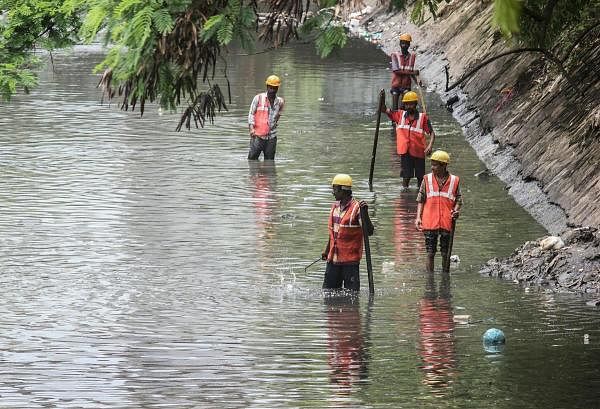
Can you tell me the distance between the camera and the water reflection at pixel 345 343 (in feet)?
45.0

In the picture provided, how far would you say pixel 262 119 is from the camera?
27.7 m

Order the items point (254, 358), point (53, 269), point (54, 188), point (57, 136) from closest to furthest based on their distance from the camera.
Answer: point (254, 358) < point (53, 269) < point (54, 188) < point (57, 136)

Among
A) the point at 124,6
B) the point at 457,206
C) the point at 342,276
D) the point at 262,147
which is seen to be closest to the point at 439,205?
the point at 457,206

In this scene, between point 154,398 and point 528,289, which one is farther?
point 528,289

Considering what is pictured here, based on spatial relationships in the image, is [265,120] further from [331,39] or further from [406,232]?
[331,39]

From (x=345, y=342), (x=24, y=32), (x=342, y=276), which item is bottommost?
(x=345, y=342)

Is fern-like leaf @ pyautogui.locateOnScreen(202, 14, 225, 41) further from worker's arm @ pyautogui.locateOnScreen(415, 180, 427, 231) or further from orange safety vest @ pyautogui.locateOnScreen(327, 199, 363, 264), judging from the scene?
worker's arm @ pyautogui.locateOnScreen(415, 180, 427, 231)

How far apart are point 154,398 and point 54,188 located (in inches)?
496

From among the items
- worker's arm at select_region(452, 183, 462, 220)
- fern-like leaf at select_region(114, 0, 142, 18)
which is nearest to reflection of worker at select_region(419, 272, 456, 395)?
worker's arm at select_region(452, 183, 462, 220)

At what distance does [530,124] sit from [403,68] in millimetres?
7434

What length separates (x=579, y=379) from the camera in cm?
1377

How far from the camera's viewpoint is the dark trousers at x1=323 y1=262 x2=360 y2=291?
57.3 ft

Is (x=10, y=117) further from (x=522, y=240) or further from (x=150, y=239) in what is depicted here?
(x=522, y=240)

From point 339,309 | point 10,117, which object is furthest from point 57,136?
point 339,309
